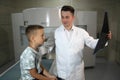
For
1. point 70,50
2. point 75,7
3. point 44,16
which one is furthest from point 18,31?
point 70,50

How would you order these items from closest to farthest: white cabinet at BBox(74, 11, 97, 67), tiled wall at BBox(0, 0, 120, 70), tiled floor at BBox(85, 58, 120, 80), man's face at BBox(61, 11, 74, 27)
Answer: man's face at BBox(61, 11, 74, 27) < tiled floor at BBox(85, 58, 120, 80) < white cabinet at BBox(74, 11, 97, 67) < tiled wall at BBox(0, 0, 120, 70)

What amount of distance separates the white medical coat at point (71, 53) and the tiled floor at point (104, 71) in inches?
53.6

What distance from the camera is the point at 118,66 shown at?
3436 millimetres

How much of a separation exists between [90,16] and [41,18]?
4.02 feet

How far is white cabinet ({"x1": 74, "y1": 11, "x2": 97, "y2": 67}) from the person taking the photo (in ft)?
9.76

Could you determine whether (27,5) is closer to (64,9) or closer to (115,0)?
(115,0)

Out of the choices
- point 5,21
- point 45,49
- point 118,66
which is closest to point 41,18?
point 45,49

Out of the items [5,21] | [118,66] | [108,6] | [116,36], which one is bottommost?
[118,66]

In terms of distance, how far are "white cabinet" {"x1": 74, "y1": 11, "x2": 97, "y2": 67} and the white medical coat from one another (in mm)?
1435

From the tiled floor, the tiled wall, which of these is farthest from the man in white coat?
the tiled wall

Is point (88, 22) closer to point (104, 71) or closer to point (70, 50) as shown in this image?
point (104, 71)

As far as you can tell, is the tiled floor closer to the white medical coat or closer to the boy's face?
the white medical coat

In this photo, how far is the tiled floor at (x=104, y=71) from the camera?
282 centimetres

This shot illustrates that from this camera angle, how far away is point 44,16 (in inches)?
87.1
